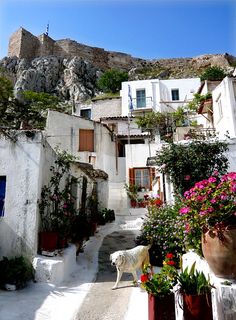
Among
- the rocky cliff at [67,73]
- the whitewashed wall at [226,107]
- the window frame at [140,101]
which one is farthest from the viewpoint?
the rocky cliff at [67,73]

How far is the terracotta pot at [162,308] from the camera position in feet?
12.2

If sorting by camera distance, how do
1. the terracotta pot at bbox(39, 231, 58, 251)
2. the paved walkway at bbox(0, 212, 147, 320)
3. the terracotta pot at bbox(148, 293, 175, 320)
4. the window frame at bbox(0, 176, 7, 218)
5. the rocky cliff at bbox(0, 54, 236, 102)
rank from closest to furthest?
the terracotta pot at bbox(148, 293, 175, 320) < the paved walkway at bbox(0, 212, 147, 320) < the terracotta pot at bbox(39, 231, 58, 251) < the window frame at bbox(0, 176, 7, 218) < the rocky cliff at bbox(0, 54, 236, 102)

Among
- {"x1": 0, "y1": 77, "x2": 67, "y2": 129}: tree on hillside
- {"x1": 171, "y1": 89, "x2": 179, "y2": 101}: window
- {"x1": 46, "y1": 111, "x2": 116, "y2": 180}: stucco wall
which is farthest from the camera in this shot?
{"x1": 171, "y1": 89, "x2": 179, "y2": 101}: window

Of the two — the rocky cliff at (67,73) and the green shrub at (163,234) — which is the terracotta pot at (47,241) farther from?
the rocky cliff at (67,73)

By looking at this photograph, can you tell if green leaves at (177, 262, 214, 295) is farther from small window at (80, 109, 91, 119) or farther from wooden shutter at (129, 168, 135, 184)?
small window at (80, 109, 91, 119)

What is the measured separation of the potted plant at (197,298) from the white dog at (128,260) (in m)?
2.27

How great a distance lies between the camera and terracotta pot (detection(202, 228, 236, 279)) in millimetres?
3629

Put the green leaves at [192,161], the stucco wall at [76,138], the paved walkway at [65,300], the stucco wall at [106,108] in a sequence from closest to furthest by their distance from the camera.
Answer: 1. the paved walkway at [65,300]
2. the green leaves at [192,161]
3. the stucco wall at [76,138]
4. the stucco wall at [106,108]

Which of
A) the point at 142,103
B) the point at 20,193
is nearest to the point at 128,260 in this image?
the point at 20,193

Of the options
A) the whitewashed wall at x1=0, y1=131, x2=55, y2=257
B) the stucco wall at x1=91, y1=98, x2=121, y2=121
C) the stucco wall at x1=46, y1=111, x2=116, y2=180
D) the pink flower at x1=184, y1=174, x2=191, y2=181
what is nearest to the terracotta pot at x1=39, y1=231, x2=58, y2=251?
the whitewashed wall at x1=0, y1=131, x2=55, y2=257

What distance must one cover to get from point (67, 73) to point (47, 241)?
35.3 m

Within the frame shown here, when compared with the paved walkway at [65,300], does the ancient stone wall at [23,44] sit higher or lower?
higher

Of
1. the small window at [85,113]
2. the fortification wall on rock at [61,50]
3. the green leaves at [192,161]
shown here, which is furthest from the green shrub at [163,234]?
the fortification wall on rock at [61,50]

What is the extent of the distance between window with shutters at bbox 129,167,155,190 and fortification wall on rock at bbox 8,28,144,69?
114 ft
